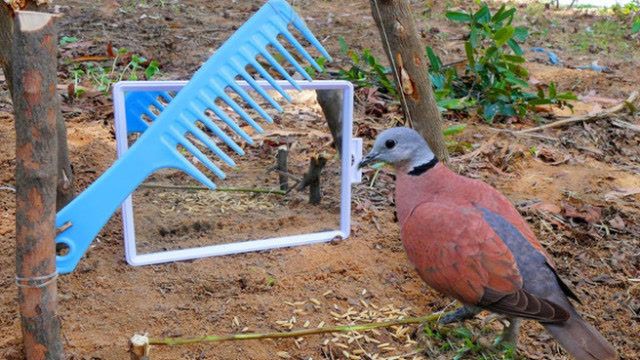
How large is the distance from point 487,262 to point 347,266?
796mm

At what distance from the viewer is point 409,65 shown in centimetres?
306

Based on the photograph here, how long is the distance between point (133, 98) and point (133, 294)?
0.80m

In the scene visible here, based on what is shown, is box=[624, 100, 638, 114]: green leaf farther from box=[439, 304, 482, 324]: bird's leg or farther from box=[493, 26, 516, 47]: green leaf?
box=[439, 304, 482, 324]: bird's leg

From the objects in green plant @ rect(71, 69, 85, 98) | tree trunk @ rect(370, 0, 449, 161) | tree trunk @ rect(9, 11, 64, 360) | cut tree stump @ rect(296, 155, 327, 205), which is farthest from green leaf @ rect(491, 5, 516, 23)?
tree trunk @ rect(9, 11, 64, 360)

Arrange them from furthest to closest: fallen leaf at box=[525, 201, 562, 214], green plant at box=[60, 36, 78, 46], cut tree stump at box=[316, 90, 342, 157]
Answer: green plant at box=[60, 36, 78, 46] < fallen leaf at box=[525, 201, 562, 214] < cut tree stump at box=[316, 90, 342, 157]

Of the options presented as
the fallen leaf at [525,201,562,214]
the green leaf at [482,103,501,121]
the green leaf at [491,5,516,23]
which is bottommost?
the fallen leaf at [525,201,562,214]

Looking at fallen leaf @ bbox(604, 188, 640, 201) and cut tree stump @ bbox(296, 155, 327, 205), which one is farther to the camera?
fallen leaf @ bbox(604, 188, 640, 201)

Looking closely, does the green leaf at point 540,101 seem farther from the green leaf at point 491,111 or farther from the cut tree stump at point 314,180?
the cut tree stump at point 314,180

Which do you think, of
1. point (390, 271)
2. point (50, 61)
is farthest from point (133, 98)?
point (390, 271)

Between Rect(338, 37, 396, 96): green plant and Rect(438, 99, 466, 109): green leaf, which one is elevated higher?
Rect(338, 37, 396, 96): green plant

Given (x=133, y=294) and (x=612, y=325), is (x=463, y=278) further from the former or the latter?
(x=133, y=294)

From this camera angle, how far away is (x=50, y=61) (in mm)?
1605

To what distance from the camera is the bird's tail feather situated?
2002 millimetres

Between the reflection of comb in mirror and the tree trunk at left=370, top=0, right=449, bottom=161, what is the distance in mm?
377
